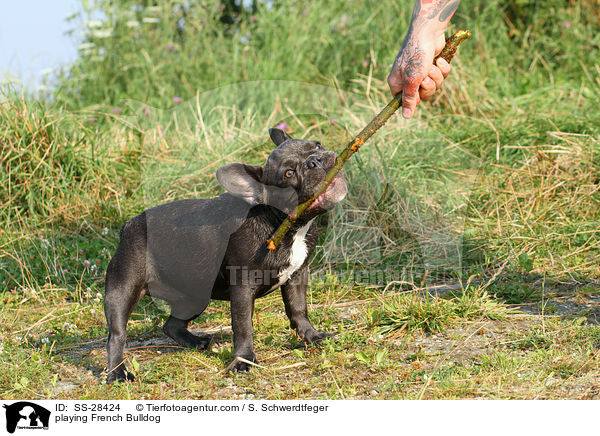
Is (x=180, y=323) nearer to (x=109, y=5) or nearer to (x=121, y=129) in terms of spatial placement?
(x=121, y=129)

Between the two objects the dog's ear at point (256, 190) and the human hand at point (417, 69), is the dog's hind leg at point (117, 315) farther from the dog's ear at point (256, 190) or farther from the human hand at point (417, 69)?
the human hand at point (417, 69)

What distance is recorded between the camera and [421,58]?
3.61 m

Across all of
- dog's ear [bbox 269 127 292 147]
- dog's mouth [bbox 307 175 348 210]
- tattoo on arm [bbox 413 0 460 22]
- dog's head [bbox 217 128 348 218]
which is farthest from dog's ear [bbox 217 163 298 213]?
tattoo on arm [bbox 413 0 460 22]

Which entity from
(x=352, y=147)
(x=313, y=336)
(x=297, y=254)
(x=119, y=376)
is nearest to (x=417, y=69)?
Result: (x=352, y=147)

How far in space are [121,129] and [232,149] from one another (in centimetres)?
178

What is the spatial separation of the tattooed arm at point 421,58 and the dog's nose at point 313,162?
572mm

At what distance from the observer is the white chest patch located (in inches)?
148

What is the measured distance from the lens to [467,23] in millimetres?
8984

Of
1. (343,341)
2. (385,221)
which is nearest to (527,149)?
(385,221)

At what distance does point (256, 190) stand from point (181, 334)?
117 centimetres
